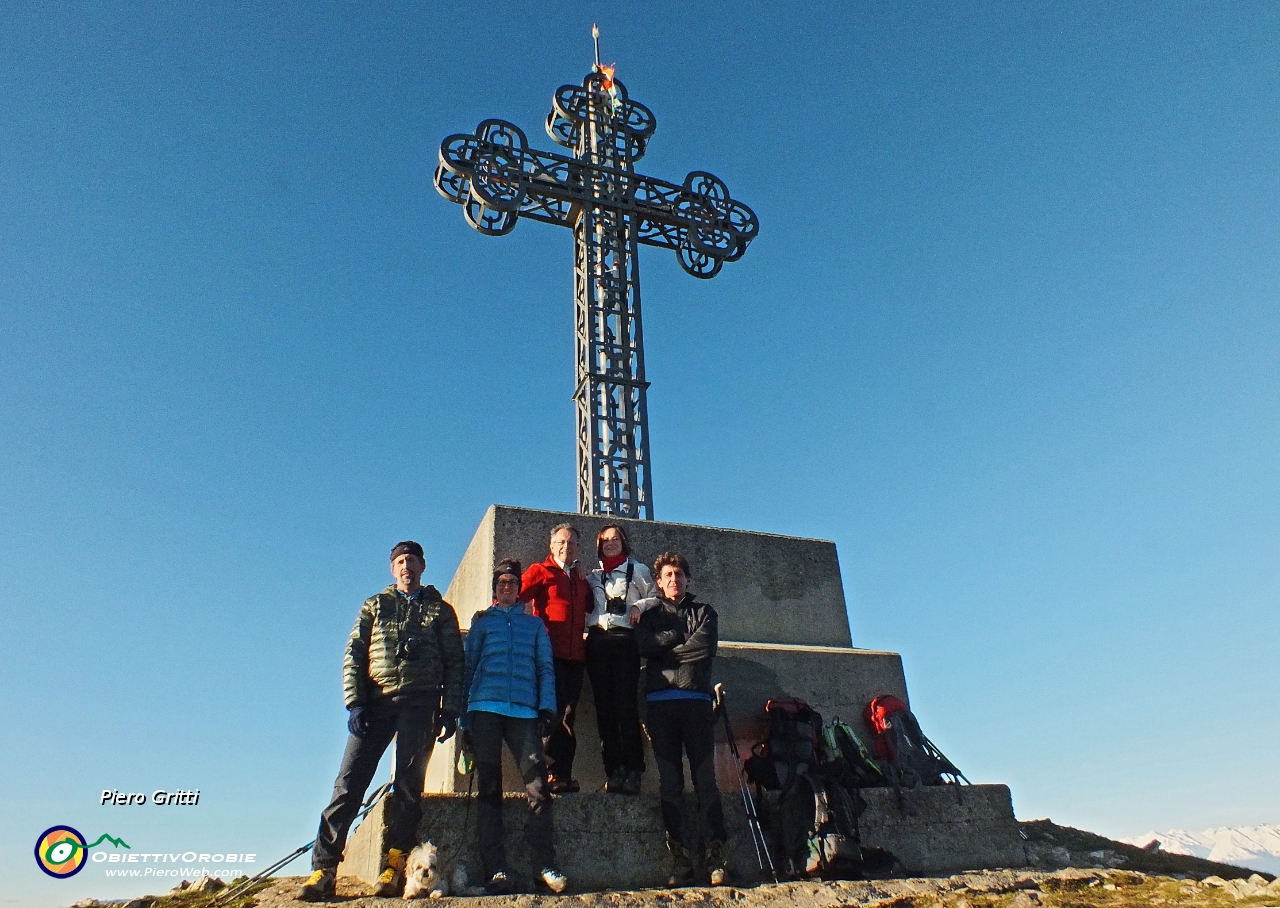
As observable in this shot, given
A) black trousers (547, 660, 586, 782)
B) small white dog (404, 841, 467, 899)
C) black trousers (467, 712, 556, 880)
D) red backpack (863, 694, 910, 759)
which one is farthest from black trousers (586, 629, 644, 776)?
red backpack (863, 694, 910, 759)

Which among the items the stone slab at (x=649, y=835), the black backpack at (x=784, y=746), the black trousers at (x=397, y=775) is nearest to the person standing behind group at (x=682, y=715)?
the stone slab at (x=649, y=835)

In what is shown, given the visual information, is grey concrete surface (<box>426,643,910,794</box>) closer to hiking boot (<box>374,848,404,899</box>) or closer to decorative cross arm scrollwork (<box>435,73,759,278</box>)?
hiking boot (<box>374,848,404,899</box>)

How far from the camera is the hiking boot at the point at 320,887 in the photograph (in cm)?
438

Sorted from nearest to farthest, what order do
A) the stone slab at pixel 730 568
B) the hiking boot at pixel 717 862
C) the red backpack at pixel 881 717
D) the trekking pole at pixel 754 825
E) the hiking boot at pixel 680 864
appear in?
the hiking boot at pixel 717 862 < the hiking boot at pixel 680 864 < the trekking pole at pixel 754 825 < the red backpack at pixel 881 717 < the stone slab at pixel 730 568

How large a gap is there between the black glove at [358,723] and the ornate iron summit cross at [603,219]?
16.2ft

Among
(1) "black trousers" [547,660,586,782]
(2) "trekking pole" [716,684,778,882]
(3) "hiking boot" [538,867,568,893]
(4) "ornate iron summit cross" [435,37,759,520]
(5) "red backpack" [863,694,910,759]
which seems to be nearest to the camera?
(3) "hiking boot" [538,867,568,893]

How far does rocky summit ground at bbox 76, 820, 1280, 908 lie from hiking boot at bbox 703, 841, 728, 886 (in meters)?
0.14

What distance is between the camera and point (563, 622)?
219 inches

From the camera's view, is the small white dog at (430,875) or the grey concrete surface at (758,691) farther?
the grey concrete surface at (758,691)

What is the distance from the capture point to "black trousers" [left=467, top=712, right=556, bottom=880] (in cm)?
458

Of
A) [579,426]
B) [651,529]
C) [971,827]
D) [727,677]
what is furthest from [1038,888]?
[579,426]

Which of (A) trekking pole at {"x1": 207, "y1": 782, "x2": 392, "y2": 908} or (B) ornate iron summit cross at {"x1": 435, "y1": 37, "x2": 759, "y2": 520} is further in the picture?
(B) ornate iron summit cross at {"x1": 435, "y1": 37, "x2": 759, "y2": 520}

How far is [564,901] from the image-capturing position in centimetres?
424

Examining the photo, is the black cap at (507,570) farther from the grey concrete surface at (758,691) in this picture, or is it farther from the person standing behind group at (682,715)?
the grey concrete surface at (758,691)
